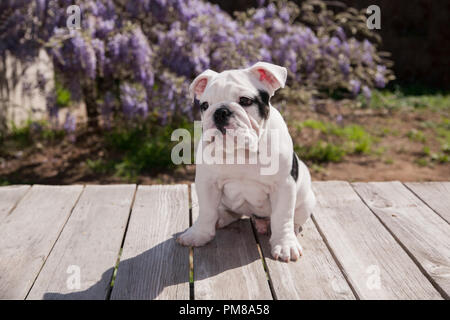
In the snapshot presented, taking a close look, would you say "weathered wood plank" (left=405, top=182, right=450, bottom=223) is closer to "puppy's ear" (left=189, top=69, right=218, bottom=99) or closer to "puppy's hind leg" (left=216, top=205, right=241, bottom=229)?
"puppy's hind leg" (left=216, top=205, right=241, bottom=229)

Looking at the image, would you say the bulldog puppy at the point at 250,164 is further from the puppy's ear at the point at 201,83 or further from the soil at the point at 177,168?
the soil at the point at 177,168

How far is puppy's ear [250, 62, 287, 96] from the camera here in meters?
2.27

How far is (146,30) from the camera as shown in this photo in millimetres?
5113

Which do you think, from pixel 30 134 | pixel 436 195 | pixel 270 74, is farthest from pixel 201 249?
pixel 30 134

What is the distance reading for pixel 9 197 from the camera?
323 cm

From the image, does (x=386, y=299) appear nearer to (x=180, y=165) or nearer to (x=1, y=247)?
(x=1, y=247)

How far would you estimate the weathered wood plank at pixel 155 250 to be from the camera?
220 centimetres

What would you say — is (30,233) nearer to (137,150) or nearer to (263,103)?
(263,103)

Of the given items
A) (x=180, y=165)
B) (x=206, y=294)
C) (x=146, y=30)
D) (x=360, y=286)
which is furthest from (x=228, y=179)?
(x=146, y=30)

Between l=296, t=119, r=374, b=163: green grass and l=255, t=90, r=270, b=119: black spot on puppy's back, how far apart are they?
296 cm

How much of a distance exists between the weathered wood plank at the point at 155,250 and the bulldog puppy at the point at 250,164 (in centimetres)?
15

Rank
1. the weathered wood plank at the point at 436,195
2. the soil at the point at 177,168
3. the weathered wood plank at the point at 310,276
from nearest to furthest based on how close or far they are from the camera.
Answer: the weathered wood plank at the point at 310,276, the weathered wood plank at the point at 436,195, the soil at the point at 177,168

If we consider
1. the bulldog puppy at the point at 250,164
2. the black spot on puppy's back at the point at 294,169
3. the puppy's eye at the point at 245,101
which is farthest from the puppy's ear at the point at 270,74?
the black spot on puppy's back at the point at 294,169

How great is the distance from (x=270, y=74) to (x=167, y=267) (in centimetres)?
105
